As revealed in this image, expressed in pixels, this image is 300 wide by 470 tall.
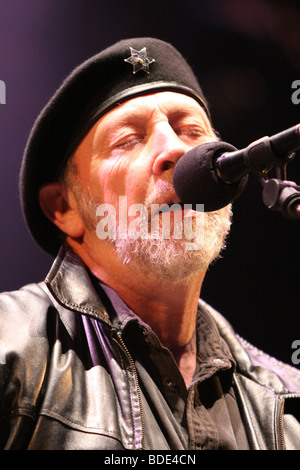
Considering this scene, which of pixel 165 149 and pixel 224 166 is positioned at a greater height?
pixel 165 149

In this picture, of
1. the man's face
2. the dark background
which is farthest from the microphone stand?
the dark background

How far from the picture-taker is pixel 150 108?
140 cm

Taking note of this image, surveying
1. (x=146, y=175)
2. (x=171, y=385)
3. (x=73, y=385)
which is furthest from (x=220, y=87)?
(x=73, y=385)

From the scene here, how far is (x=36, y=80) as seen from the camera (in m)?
1.63

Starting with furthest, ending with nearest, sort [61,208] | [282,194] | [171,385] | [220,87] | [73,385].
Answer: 1. [220,87]
2. [61,208]
3. [171,385]
4. [73,385]
5. [282,194]

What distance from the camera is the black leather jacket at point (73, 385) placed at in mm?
1023

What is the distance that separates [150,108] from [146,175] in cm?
23

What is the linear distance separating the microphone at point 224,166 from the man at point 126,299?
0.28m

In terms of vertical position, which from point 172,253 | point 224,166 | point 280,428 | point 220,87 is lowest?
point 280,428

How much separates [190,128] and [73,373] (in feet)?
2.56

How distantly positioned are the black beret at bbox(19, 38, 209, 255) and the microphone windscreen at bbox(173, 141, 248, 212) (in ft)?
A: 1.81

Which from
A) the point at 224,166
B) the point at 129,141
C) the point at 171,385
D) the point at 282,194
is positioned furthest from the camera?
the point at 129,141

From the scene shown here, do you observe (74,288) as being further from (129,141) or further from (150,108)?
(150,108)

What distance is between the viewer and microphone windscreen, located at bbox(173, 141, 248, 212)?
0.90 meters
